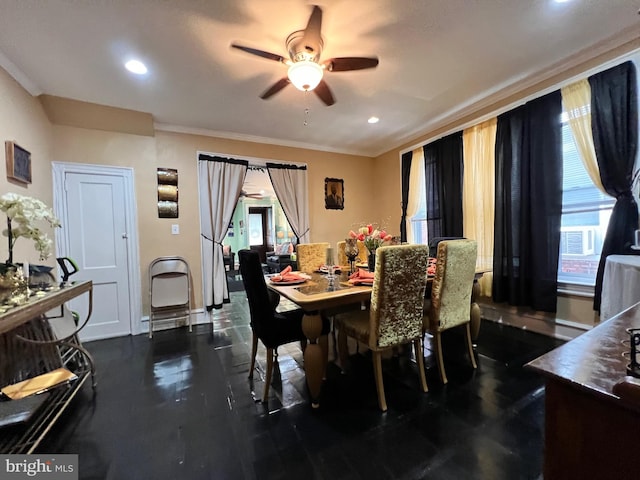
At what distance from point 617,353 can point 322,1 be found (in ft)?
7.13

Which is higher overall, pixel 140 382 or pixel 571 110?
pixel 571 110

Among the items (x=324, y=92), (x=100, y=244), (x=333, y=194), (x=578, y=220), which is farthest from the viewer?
(x=333, y=194)

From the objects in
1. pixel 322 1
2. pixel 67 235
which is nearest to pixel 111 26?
pixel 322 1

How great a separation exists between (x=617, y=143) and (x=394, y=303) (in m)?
2.33

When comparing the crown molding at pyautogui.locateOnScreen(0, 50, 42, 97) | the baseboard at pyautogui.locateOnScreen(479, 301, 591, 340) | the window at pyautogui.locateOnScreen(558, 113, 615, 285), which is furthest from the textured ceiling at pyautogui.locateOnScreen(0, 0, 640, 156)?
the baseboard at pyautogui.locateOnScreen(479, 301, 591, 340)

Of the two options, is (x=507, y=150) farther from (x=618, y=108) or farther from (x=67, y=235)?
(x=67, y=235)

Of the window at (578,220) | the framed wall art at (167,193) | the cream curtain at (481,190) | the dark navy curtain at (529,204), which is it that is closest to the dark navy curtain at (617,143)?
the window at (578,220)

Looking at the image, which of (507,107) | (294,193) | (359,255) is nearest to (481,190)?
(507,107)

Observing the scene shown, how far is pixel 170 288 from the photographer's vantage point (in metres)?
3.34

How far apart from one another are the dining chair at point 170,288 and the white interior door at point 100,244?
10.6 inches

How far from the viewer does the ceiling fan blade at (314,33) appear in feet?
5.31

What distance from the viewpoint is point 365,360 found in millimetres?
2383

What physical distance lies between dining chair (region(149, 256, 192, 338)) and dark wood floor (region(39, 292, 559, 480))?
867mm

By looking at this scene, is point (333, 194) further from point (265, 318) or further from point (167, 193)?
point (265, 318)
